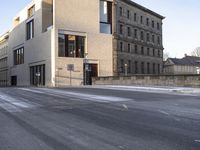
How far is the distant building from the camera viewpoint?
115 m

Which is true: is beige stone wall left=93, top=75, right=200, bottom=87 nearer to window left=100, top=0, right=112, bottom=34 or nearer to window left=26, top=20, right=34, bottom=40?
window left=100, top=0, right=112, bottom=34

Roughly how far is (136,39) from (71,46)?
25.1 metres

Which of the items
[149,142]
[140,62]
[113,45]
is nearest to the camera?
[149,142]

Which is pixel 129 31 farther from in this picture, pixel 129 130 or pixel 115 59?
pixel 129 130

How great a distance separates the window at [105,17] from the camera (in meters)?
59.7

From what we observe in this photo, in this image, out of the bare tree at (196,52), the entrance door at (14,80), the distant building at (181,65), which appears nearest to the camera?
the entrance door at (14,80)

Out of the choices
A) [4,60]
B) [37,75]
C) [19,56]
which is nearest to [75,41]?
[37,75]

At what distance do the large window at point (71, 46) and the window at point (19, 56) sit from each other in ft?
62.1

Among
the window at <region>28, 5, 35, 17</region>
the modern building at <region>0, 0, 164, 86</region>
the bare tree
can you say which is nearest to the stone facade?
the modern building at <region>0, 0, 164, 86</region>

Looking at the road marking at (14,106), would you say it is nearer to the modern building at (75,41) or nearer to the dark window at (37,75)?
the modern building at (75,41)

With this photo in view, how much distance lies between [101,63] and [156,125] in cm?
4699

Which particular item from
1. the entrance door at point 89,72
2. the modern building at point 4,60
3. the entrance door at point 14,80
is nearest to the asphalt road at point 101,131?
the entrance door at point 89,72

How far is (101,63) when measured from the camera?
2251 inches

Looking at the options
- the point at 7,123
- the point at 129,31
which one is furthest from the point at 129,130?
the point at 129,31
